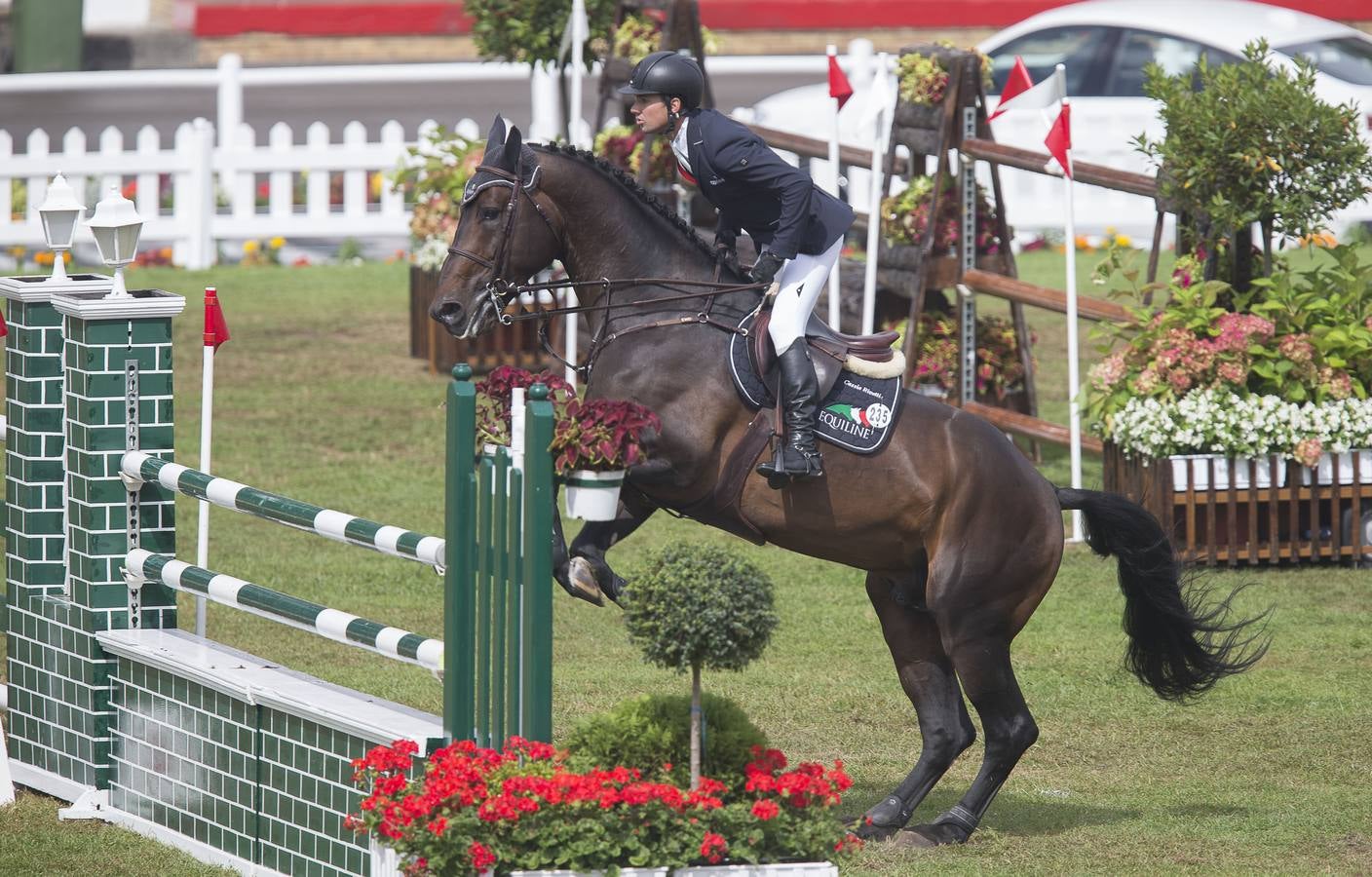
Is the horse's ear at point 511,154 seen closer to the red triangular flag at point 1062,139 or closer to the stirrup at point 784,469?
the stirrup at point 784,469

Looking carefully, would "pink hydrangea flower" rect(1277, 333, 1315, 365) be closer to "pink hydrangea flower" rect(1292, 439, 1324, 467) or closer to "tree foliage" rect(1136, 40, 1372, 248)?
"pink hydrangea flower" rect(1292, 439, 1324, 467)

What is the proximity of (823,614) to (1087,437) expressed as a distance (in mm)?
3004

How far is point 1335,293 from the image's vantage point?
994 cm

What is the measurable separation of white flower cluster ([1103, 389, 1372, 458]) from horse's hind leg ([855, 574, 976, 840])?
152 inches

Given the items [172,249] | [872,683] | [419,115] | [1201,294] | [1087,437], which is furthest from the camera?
[419,115]

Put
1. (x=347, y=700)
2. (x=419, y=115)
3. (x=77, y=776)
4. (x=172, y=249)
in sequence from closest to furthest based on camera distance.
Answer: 1. (x=347, y=700)
2. (x=77, y=776)
3. (x=172, y=249)
4. (x=419, y=115)

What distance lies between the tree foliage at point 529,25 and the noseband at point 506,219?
8453mm

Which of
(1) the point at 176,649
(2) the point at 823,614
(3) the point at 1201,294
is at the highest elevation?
(3) the point at 1201,294

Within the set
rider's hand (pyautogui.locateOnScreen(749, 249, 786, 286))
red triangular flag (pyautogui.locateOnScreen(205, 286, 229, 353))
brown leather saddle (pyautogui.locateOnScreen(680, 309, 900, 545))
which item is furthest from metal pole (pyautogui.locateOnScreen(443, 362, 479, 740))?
red triangular flag (pyautogui.locateOnScreen(205, 286, 229, 353))

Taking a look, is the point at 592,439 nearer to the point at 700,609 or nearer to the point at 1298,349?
the point at 700,609

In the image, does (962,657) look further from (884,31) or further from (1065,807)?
(884,31)

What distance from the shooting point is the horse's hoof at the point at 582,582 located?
5.20 meters

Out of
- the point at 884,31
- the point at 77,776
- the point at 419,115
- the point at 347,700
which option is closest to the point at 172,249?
the point at 419,115

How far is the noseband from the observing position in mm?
5852
